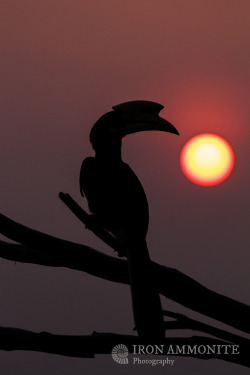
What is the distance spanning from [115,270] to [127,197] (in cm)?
116

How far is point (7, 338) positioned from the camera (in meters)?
1.75

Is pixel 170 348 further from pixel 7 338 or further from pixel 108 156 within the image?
pixel 108 156

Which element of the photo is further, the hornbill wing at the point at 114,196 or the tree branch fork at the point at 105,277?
the hornbill wing at the point at 114,196

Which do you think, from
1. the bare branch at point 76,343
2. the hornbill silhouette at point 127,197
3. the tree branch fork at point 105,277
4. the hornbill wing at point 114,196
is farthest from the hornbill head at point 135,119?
the bare branch at point 76,343

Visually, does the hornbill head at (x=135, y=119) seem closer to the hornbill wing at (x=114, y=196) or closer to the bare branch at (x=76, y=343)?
the hornbill wing at (x=114, y=196)

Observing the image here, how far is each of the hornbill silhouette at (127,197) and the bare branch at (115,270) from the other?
0.07m

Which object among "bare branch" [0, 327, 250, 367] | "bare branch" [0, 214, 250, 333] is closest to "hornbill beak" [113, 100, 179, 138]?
"bare branch" [0, 214, 250, 333]

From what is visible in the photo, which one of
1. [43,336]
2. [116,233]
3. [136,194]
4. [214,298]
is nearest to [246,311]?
[214,298]

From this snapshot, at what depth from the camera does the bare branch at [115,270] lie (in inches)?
69.1

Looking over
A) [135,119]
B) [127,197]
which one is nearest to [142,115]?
[135,119]

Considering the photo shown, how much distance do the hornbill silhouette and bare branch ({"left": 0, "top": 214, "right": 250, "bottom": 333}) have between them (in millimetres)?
74

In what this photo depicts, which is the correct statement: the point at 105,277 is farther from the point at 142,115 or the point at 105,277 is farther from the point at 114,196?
the point at 114,196

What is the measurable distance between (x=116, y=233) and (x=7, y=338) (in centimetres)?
122

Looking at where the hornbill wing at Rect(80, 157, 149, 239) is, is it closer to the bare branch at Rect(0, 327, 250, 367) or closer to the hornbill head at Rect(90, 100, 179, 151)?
the hornbill head at Rect(90, 100, 179, 151)
